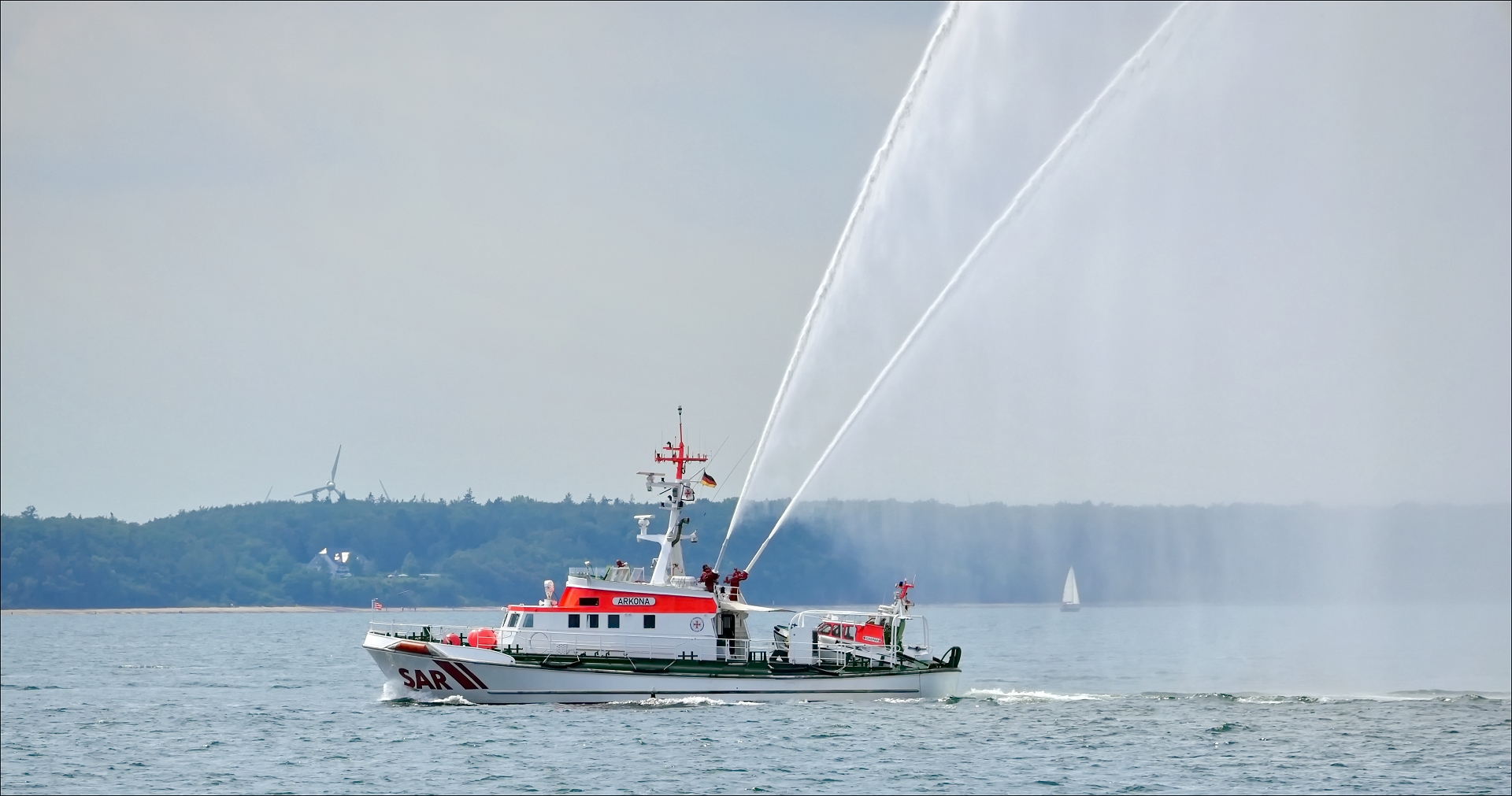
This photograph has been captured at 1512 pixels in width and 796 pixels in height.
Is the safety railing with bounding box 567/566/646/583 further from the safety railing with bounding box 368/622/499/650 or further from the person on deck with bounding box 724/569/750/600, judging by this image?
the safety railing with bounding box 368/622/499/650

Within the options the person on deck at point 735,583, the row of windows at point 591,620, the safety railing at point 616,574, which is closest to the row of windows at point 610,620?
the row of windows at point 591,620

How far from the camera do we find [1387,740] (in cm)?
4488

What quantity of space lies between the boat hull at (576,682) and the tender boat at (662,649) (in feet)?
0.11

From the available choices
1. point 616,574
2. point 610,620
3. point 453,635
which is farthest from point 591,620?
point 453,635

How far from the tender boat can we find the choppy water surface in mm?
689

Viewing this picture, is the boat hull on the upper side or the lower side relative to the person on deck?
lower

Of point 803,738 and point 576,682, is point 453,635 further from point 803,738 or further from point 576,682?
point 803,738

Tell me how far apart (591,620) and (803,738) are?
8499mm

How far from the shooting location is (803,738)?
145ft

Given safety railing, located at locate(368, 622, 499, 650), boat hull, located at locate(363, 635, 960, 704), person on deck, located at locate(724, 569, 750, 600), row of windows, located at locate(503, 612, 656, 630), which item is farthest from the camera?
person on deck, located at locate(724, 569, 750, 600)

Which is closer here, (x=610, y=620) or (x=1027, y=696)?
(x=610, y=620)

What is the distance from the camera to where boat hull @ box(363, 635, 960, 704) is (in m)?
48.4

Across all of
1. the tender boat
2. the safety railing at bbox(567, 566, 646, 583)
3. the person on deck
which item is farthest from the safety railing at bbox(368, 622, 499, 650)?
the person on deck

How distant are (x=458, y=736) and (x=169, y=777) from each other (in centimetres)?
739
